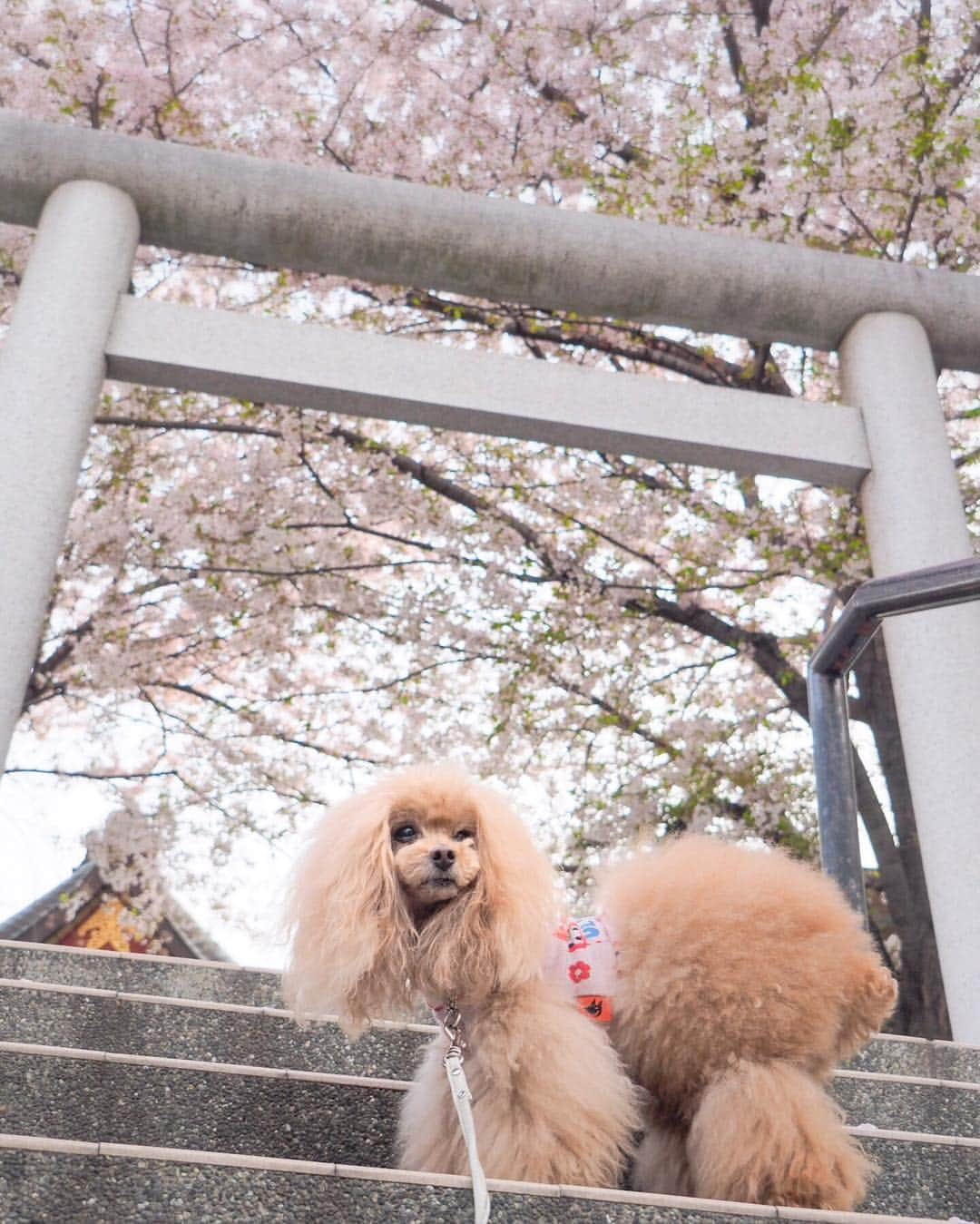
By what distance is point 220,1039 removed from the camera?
2.08m

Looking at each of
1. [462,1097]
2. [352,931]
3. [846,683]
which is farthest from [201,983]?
[846,683]

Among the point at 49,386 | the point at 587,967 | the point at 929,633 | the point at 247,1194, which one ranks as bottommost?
the point at 247,1194

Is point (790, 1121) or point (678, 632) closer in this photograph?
point (790, 1121)

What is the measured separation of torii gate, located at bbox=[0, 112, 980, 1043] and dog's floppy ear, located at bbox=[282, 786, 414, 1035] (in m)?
1.84

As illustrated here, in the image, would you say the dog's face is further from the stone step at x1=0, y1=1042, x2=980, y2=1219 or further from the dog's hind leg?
the dog's hind leg

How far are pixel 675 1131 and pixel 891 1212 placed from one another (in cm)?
34

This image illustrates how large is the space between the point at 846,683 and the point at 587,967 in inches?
46.8

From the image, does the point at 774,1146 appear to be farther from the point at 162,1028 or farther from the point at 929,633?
the point at 929,633

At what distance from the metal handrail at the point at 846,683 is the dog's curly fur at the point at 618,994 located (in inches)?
23.7

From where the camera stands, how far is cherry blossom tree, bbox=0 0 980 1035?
19.6 ft

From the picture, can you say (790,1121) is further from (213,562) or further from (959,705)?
(213,562)

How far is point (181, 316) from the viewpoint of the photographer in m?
3.83

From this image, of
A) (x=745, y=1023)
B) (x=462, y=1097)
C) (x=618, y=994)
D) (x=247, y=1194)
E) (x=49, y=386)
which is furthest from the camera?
(x=49, y=386)

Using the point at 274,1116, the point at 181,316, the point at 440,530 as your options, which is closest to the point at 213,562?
the point at 440,530
